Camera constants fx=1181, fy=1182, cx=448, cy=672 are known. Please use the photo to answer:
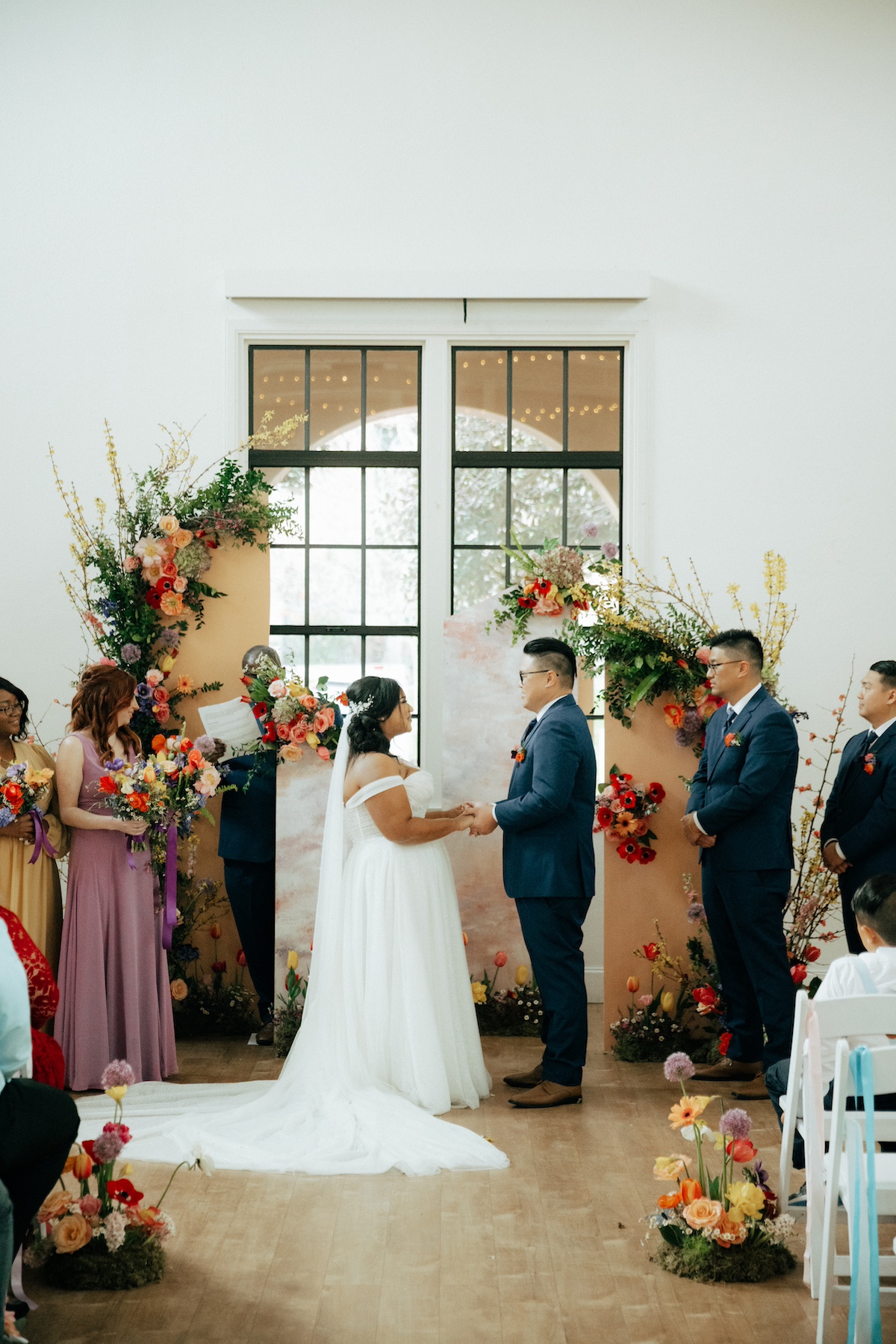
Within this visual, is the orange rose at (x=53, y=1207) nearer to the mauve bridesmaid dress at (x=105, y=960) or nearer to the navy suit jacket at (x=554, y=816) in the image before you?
the mauve bridesmaid dress at (x=105, y=960)

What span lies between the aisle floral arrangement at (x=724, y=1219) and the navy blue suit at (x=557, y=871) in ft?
4.67

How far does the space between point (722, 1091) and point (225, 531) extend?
3490 mm

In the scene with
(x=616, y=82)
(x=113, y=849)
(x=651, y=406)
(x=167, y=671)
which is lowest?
(x=113, y=849)

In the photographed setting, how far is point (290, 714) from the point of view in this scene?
18.2 ft

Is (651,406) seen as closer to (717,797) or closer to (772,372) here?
(772,372)

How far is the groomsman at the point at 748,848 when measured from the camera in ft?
15.5

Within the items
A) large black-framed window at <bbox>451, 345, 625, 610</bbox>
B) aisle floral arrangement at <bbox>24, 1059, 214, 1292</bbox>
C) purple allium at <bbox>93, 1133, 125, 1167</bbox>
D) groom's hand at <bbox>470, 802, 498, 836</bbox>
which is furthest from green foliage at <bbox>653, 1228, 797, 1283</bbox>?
large black-framed window at <bbox>451, 345, 625, 610</bbox>

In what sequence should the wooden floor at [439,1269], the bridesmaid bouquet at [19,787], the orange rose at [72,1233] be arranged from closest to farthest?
1. the wooden floor at [439,1269]
2. the orange rose at [72,1233]
3. the bridesmaid bouquet at [19,787]

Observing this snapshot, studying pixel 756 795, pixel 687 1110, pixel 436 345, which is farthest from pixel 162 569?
pixel 687 1110

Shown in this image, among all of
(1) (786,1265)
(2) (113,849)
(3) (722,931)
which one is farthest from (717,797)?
(2) (113,849)

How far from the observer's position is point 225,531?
19.5ft

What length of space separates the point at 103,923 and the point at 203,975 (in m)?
1.20

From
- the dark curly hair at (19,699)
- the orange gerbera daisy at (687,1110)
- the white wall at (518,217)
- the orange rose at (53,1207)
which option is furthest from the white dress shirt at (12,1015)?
the white wall at (518,217)

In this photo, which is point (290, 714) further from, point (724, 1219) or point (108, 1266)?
point (724, 1219)
